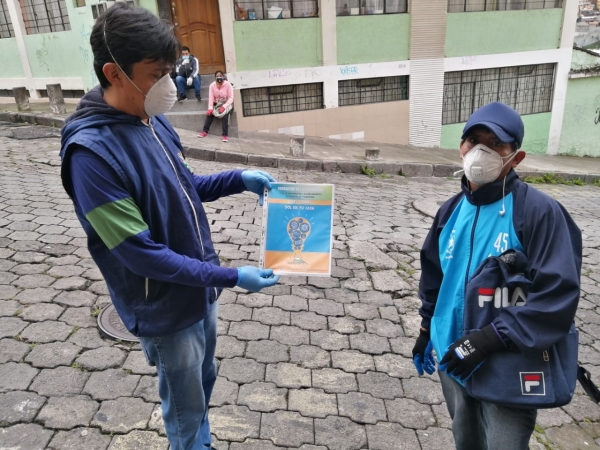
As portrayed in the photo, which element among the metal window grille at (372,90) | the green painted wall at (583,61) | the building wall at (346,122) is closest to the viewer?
the building wall at (346,122)


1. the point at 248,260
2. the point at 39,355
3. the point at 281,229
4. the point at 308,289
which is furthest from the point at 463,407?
the point at 248,260

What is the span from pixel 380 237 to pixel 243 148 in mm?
5355

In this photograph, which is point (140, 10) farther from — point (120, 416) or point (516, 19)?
point (516, 19)

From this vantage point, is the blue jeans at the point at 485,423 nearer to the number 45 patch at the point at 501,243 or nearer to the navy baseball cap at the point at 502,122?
the number 45 patch at the point at 501,243

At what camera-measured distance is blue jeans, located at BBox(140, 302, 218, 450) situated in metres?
1.91

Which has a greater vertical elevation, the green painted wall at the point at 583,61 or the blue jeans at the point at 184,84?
the blue jeans at the point at 184,84

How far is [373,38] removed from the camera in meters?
13.0

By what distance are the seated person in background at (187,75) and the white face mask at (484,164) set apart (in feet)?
34.1

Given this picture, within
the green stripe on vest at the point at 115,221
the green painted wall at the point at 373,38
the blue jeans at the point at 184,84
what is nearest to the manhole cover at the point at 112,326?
the green stripe on vest at the point at 115,221

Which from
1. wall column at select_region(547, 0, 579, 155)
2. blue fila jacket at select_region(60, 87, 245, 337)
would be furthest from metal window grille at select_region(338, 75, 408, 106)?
blue fila jacket at select_region(60, 87, 245, 337)

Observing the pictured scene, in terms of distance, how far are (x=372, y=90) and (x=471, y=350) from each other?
1266 centimetres

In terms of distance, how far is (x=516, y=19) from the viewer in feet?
46.8

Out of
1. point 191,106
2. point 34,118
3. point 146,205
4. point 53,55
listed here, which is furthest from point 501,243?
point 53,55

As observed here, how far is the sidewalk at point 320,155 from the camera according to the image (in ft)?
30.3
